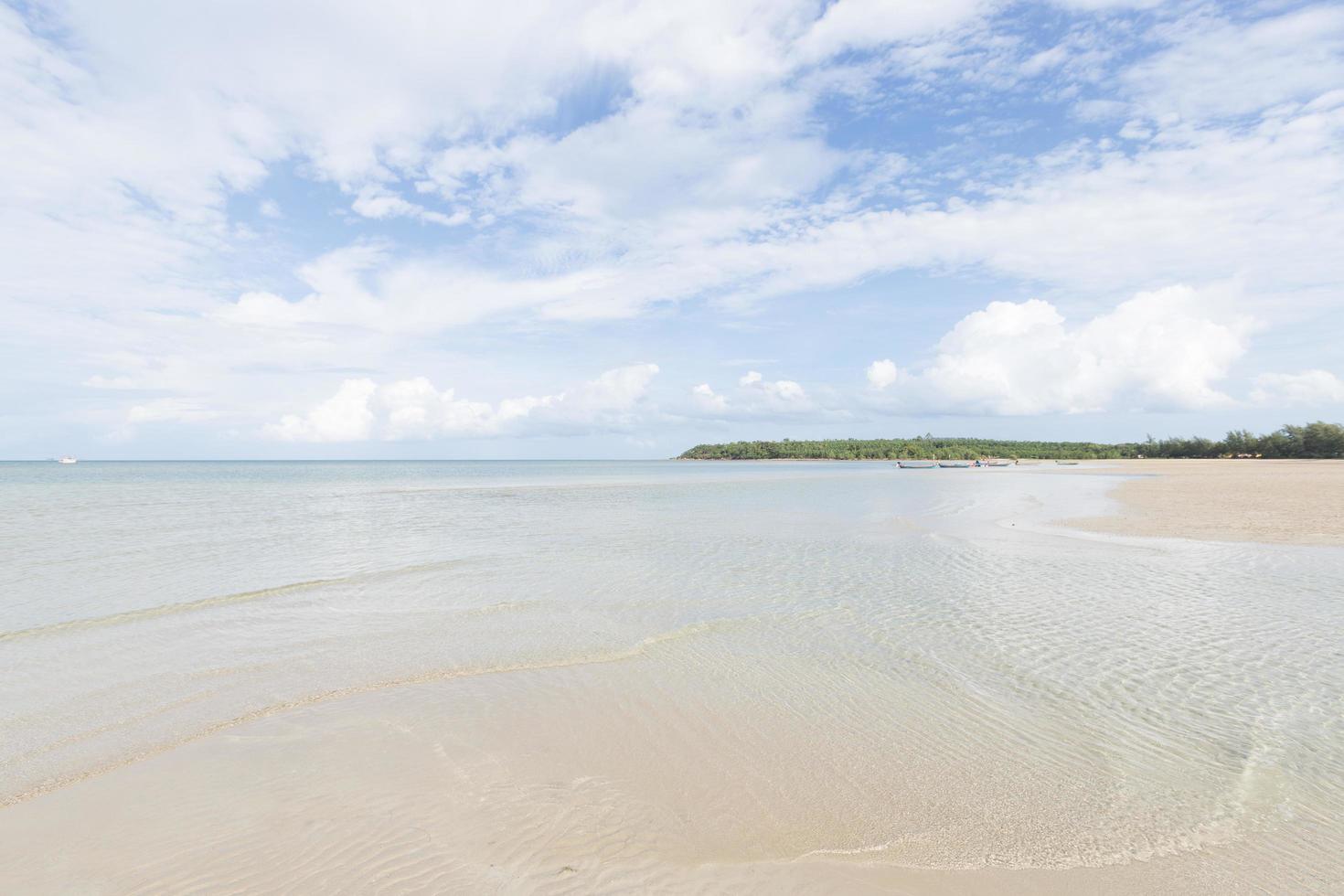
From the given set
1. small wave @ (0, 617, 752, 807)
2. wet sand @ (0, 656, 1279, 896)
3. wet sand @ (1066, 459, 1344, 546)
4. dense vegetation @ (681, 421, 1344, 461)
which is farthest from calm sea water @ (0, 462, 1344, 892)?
dense vegetation @ (681, 421, 1344, 461)

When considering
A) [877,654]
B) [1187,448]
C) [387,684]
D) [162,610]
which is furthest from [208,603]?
[1187,448]

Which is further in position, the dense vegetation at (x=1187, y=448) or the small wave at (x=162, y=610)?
the dense vegetation at (x=1187, y=448)

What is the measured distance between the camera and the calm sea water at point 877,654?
5.35 m

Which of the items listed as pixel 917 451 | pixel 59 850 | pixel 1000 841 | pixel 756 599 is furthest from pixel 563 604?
pixel 917 451

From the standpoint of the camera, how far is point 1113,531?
2252 cm

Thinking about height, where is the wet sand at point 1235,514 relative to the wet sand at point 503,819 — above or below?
above

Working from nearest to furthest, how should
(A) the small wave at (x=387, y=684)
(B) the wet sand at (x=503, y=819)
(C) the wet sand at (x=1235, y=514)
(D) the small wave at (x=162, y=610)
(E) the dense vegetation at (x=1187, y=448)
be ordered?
(B) the wet sand at (x=503, y=819), (A) the small wave at (x=387, y=684), (D) the small wave at (x=162, y=610), (C) the wet sand at (x=1235, y=514), (E) the dense vegetation at (x=1187, y=448)

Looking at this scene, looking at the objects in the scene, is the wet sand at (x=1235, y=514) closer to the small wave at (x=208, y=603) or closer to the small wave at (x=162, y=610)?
the small wave at (x=208, y=603)

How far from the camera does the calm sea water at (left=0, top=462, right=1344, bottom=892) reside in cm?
535

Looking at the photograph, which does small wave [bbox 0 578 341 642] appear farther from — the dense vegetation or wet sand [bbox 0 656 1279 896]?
the dense vegetation

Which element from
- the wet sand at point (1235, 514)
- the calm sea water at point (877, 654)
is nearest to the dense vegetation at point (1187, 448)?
the wet sand at point (1235, 514)

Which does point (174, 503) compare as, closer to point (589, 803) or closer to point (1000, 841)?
point (589, 803)

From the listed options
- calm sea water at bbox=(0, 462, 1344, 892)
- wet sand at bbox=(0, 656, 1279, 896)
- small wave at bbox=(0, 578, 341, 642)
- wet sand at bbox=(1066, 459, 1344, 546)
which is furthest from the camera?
wet sand at bbox=(1066, 459, 1344, 546)

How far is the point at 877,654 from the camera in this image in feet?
31.3
